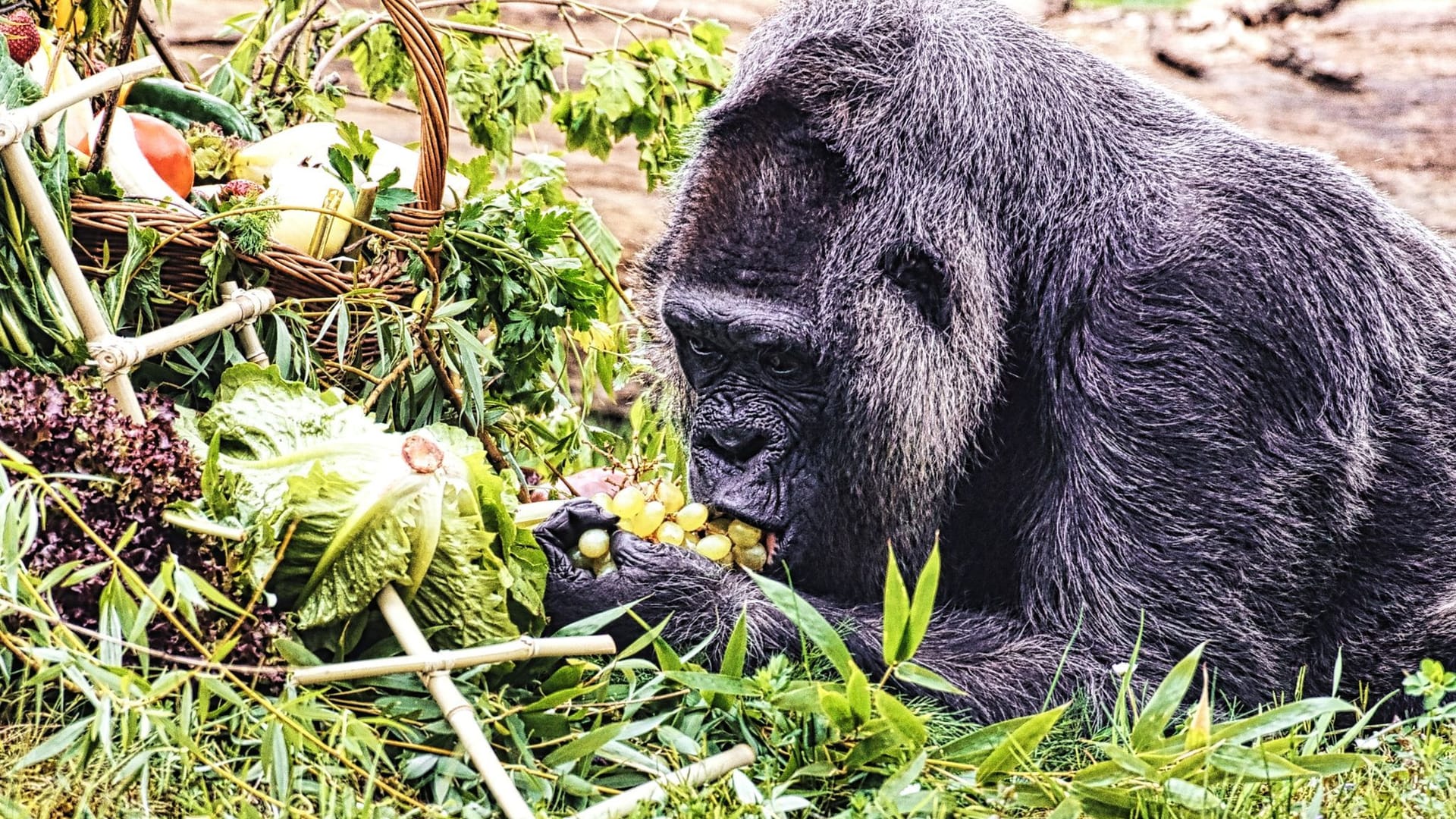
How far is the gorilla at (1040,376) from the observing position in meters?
2.65

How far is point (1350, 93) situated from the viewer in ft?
23.5

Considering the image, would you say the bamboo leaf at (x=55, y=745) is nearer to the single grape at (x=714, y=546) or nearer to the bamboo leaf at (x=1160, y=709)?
the single grape at (x=714, y=546)

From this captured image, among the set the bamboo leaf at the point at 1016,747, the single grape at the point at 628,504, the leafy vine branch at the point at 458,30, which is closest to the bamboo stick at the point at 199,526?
the single grape at the point at 628,504

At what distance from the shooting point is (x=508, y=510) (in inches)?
101

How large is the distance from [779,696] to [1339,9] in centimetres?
651

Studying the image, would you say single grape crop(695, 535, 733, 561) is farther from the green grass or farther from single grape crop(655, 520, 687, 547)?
the green grass

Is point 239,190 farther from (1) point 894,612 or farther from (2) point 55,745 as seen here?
(1) point 894,612

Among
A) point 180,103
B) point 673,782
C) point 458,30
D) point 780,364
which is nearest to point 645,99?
point 458,30

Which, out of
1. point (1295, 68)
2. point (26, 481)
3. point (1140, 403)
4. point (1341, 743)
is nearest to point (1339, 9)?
point (1295, 68)

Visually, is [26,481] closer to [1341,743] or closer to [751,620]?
[751,620]

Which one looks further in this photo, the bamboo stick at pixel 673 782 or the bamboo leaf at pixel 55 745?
the bamboo stick at pixel 673 782

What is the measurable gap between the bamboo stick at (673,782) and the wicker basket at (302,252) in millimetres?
1187

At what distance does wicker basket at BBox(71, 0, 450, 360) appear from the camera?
2.50 metres

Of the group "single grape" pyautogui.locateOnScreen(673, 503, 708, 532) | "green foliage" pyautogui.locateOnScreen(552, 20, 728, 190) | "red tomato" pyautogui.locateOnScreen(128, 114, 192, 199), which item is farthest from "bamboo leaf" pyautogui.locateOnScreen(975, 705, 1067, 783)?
"green foliage" pyautogui.locateOnScreen(552, 20, 728, 190)
